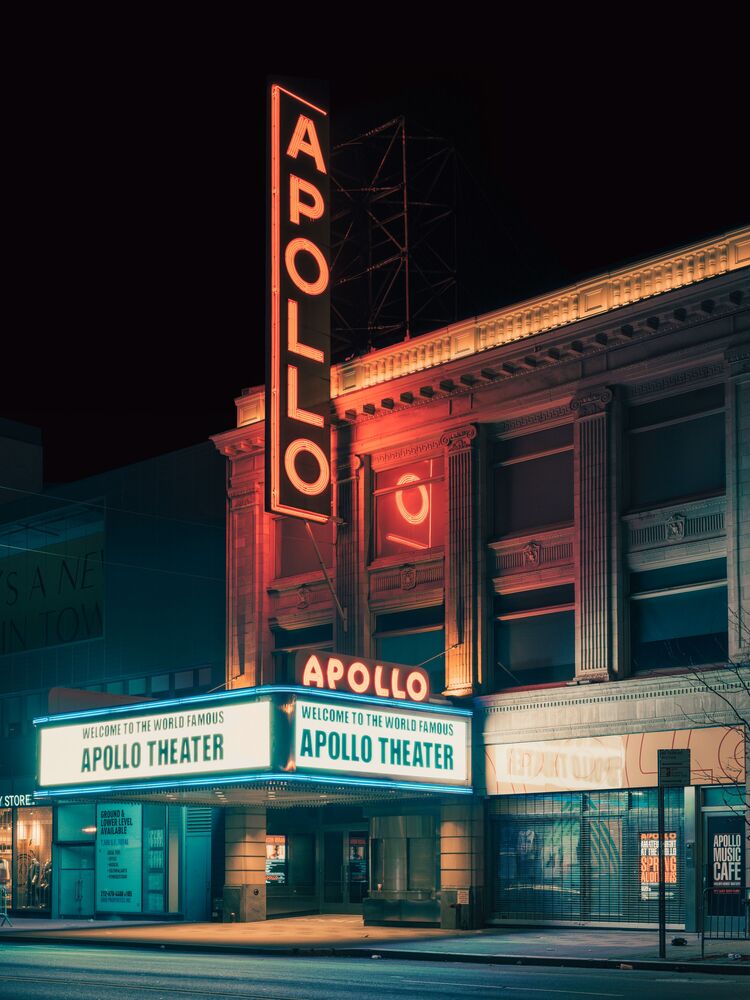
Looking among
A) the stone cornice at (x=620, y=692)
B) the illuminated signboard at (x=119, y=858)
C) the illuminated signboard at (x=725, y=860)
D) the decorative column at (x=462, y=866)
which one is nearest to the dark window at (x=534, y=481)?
the stone cornice at (x=620, y=692)

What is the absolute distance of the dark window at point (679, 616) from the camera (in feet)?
91.9

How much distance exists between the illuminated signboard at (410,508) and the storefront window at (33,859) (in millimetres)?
15583

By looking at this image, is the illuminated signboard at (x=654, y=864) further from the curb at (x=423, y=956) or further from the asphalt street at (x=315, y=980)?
the asphalt street at (x=315, y=980)

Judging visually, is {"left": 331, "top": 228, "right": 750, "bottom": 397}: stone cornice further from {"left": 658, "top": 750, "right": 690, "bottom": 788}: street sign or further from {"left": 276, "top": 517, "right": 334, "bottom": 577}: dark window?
{"left": 658, "top": 750, "right": 690, "bottom": 788}: street sign

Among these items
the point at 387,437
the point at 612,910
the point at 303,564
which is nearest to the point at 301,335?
Result: the point at 387,437

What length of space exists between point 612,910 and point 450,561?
28.5ft

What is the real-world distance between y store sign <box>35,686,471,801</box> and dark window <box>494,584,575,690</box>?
1.61 m

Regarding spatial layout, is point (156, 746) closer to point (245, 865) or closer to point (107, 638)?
point (245, 865)

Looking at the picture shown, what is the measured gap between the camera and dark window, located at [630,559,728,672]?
91.9ft

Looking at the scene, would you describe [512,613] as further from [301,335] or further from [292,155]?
[292,155]

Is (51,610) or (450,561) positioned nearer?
(450,561)

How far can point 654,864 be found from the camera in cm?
2803

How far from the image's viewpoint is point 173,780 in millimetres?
29859

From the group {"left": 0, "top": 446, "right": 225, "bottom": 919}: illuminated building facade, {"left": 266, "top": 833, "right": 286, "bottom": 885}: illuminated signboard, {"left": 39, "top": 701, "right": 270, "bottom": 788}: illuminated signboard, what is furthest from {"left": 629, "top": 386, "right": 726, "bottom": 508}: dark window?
{"left": 266, "top": 833, "right": 286, "bottom": 885}: illuminated signboard
